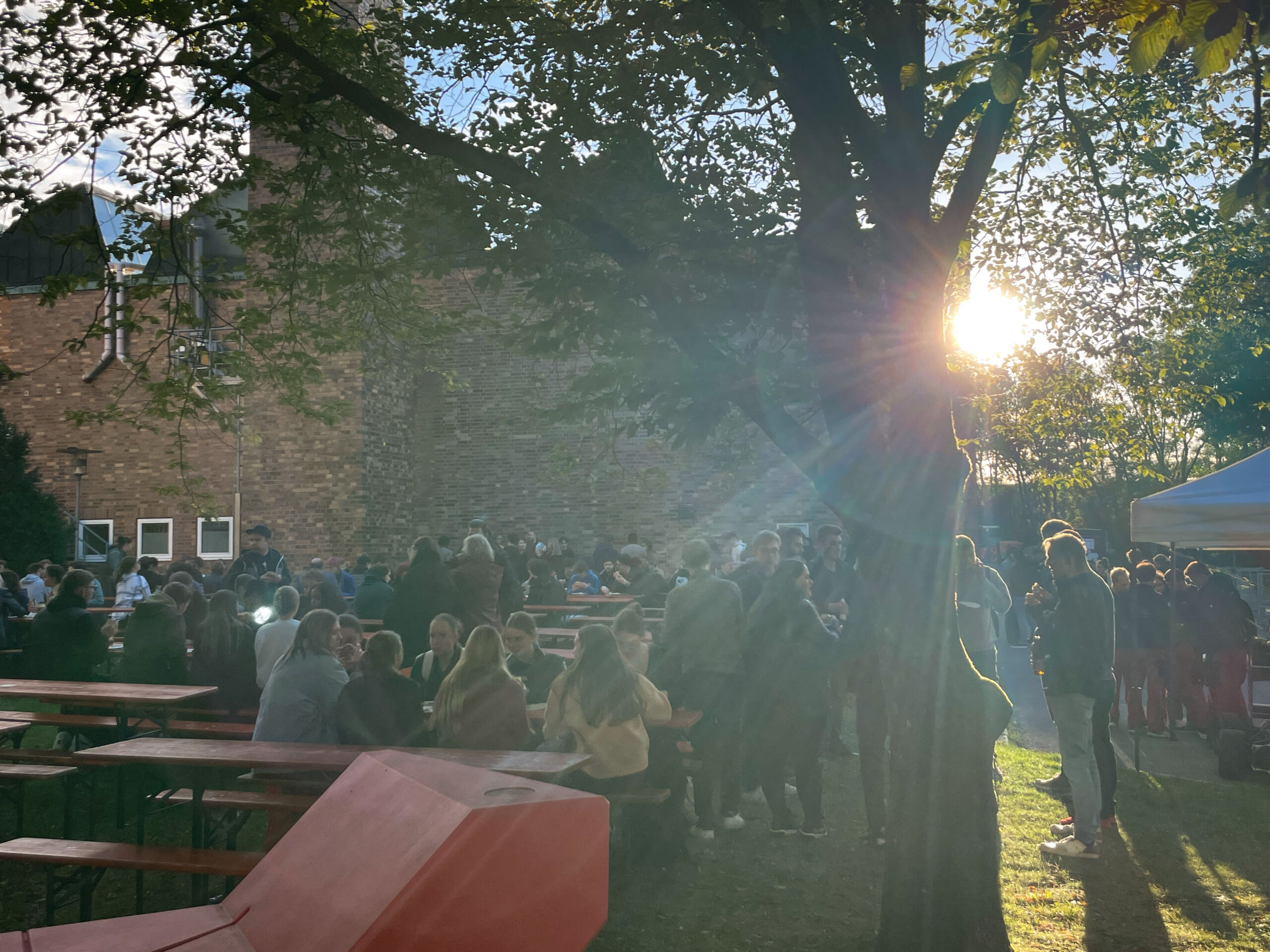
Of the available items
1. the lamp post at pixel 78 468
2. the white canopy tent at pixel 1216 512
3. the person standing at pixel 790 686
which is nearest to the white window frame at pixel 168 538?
the lamp post at pixel 78 468

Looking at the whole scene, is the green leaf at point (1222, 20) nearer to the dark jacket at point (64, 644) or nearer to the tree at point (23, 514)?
the dark jacket at point (64, 644)

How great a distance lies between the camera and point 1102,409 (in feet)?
25.2

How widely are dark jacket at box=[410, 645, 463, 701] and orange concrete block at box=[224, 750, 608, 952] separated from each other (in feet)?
13.4

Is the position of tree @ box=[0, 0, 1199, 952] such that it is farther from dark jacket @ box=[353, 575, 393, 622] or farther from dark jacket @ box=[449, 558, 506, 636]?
dark jacket @ box=[353, 575, 393, 622]

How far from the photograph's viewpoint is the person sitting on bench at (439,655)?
657 cm

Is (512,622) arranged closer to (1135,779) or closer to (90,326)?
(90,326)

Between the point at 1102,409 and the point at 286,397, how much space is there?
6.48 metres

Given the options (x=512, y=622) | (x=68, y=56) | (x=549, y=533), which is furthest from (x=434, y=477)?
(x=68, y=56)

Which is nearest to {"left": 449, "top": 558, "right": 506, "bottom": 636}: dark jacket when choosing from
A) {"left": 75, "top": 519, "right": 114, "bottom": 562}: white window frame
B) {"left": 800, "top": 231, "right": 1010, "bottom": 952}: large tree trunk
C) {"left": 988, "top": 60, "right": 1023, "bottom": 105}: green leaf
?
{"left": 800, "top": 231, "right": 1010, "bottom": 952}: large tree trunk

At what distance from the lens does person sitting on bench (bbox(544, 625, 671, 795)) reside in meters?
5.23

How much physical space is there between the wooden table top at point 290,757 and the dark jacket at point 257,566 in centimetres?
685

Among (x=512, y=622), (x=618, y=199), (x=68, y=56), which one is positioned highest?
(x=68, y=56)

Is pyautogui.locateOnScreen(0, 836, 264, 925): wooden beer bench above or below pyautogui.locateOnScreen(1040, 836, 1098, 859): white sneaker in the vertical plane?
above

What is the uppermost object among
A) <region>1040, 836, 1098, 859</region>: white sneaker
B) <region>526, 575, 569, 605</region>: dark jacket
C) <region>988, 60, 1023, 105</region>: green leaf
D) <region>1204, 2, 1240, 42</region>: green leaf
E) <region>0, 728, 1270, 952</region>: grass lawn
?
<region>988, 60, 1023, 105</region>: green leaf
